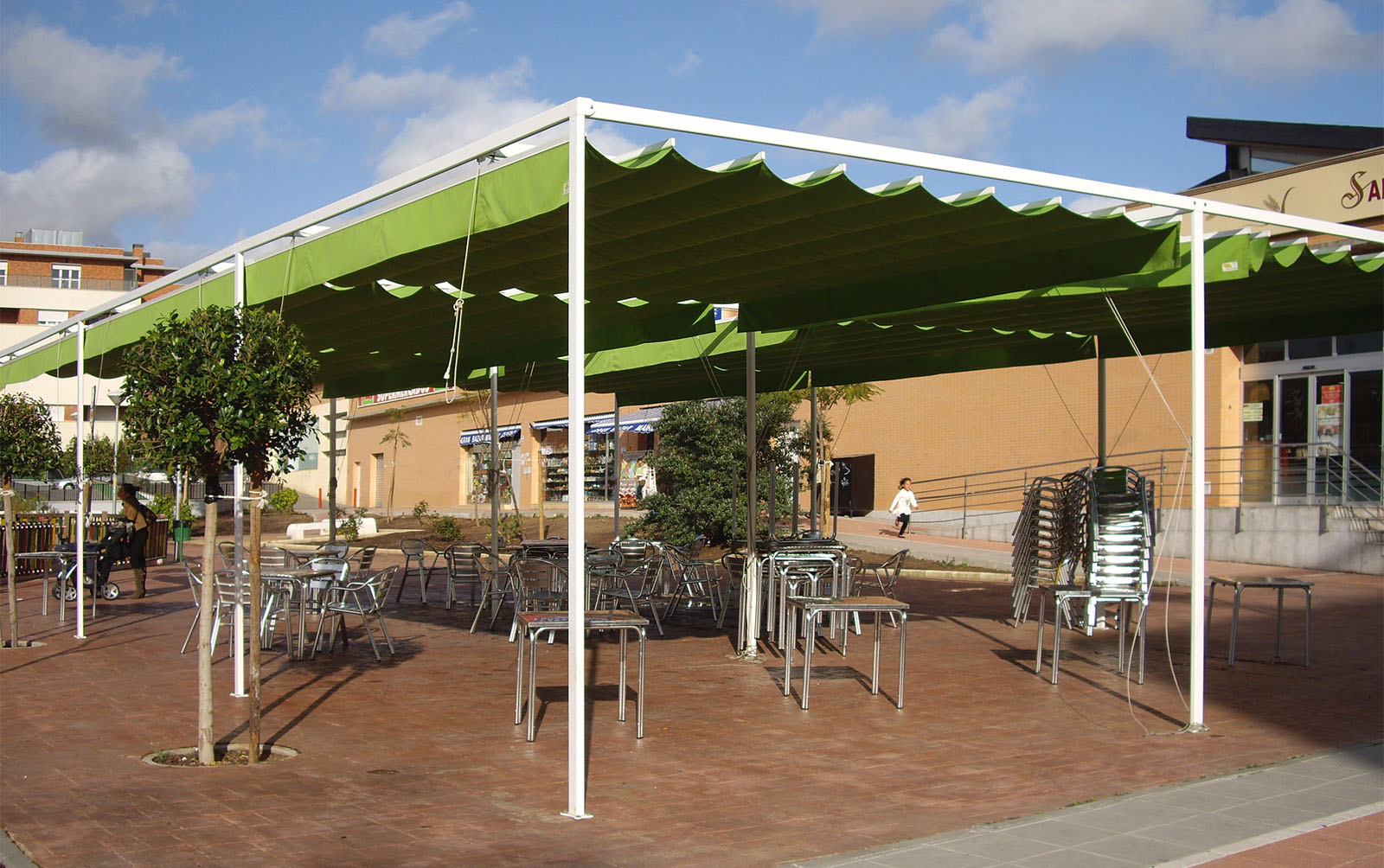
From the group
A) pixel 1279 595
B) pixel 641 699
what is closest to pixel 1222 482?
pixel 1279 595

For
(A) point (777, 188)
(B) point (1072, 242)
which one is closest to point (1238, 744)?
(B) point (1072, 242)

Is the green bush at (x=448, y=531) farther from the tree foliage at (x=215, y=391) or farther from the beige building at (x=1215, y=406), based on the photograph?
the tree foliage at (x=215, y=391)

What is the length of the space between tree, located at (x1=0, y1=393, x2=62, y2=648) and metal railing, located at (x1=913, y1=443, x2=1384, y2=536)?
44.5 feet

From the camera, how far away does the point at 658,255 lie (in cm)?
741

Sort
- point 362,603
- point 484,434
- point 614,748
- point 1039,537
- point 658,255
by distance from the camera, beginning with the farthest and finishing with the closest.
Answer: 1. point 484,434
2. point 1039,537
3. point 362,603
4. point 658,255
5. point 614,748

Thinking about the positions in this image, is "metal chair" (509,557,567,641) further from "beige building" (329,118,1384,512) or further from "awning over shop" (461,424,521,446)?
"awning over shop" (461,424,521,446)

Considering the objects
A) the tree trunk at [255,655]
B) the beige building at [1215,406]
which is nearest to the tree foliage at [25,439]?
the tree trunk at [255,655]

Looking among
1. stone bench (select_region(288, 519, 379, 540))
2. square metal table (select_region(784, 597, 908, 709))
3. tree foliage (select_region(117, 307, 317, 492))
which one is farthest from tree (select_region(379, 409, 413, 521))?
tree foliage (select_region(117, 307, 317, 492))

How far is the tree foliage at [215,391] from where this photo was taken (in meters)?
5.97

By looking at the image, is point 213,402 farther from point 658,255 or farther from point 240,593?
point 658,255

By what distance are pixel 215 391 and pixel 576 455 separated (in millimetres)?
2089

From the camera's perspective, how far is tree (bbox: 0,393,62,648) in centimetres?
1050

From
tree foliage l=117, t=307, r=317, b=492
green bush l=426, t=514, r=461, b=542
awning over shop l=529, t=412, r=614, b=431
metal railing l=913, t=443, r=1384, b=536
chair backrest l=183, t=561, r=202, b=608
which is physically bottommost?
green bush l=426, t=514, r=461, b=542

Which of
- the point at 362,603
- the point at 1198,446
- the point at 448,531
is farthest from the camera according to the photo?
the point at 448,531
